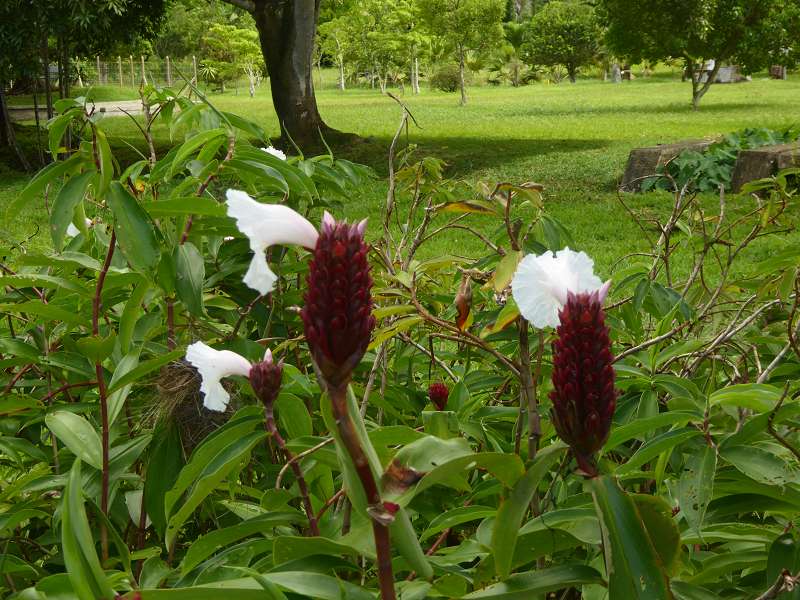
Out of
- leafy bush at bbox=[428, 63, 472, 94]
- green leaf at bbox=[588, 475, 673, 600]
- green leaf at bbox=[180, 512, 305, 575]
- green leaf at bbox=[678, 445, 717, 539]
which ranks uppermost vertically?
leafy bush at bbox=[428, 63, 472, 94]

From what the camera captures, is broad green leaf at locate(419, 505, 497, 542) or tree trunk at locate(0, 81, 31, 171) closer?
broad green leaf at locate(419, 505, 497, 542)

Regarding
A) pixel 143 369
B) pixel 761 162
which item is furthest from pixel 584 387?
pixel 761 162

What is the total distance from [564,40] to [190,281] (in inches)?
1775

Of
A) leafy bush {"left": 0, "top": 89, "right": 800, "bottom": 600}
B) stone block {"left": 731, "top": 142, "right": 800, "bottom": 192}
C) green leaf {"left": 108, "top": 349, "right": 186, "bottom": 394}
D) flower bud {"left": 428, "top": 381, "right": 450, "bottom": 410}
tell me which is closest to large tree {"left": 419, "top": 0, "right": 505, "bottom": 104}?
stone block {"left": 731, "top": 142, "right": 800, "bottom": 192}

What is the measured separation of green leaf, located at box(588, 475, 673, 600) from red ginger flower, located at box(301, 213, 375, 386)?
10.1 inches

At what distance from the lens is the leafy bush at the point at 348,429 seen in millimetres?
818

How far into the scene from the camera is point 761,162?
352 inches

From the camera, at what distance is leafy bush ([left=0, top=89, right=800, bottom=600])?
82 cm

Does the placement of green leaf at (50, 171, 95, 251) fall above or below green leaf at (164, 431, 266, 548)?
above

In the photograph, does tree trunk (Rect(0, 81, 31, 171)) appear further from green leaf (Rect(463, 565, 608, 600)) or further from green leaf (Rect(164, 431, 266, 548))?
green leaf (Rect(463, 565, 608, 600))

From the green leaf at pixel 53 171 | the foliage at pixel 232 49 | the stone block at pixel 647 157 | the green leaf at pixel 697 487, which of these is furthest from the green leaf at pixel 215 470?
the foliage at pixel 232 49

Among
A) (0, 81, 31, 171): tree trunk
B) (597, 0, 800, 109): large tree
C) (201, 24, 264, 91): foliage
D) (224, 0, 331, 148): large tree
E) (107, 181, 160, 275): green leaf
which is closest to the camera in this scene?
(107, 181, 160, 275): green leaf

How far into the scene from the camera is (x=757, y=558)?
1078 millimetres

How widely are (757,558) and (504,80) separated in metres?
44.7
